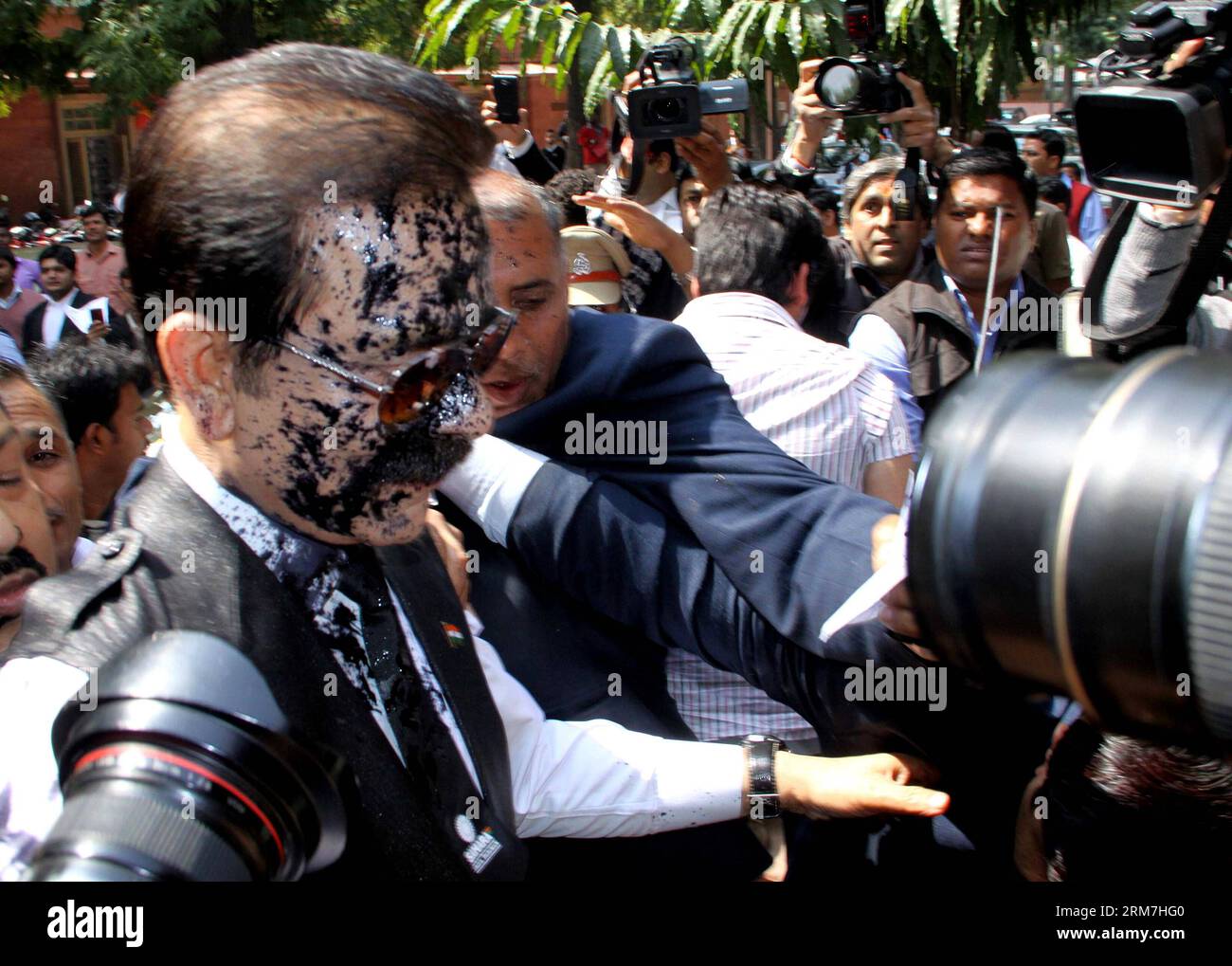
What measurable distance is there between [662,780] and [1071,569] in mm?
953

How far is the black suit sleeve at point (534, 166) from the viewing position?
190 inches

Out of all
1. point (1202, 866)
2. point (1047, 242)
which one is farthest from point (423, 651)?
point (1047, 242)

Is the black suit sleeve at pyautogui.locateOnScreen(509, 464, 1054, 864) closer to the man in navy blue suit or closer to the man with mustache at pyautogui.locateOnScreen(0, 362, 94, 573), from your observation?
the man in navy blue suit

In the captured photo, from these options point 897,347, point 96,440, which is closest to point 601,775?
point 897,347

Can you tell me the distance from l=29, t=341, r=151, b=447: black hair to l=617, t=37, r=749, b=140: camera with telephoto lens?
66.3 inches

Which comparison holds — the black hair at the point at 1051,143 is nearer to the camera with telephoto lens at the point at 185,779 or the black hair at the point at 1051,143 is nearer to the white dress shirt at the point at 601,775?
the white dress shirt at the point at 601,775

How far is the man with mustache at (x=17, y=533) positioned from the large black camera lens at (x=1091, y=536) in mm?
1446

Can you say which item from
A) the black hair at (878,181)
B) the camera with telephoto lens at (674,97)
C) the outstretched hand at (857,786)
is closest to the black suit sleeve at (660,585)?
the outstretched hand at (857,786)

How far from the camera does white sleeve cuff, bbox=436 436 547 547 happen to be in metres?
1.91

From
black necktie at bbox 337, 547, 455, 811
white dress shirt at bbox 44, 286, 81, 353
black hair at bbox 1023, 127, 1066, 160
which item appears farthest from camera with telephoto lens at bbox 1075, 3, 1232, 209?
black hair at bbox 1023, 127, 1066, 160

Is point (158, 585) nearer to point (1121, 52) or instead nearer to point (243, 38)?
point (1121, 52)

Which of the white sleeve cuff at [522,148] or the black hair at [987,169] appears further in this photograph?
the white sleeve cuff at [522,148]

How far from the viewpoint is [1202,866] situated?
1448mm

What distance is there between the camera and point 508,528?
1.90 m
